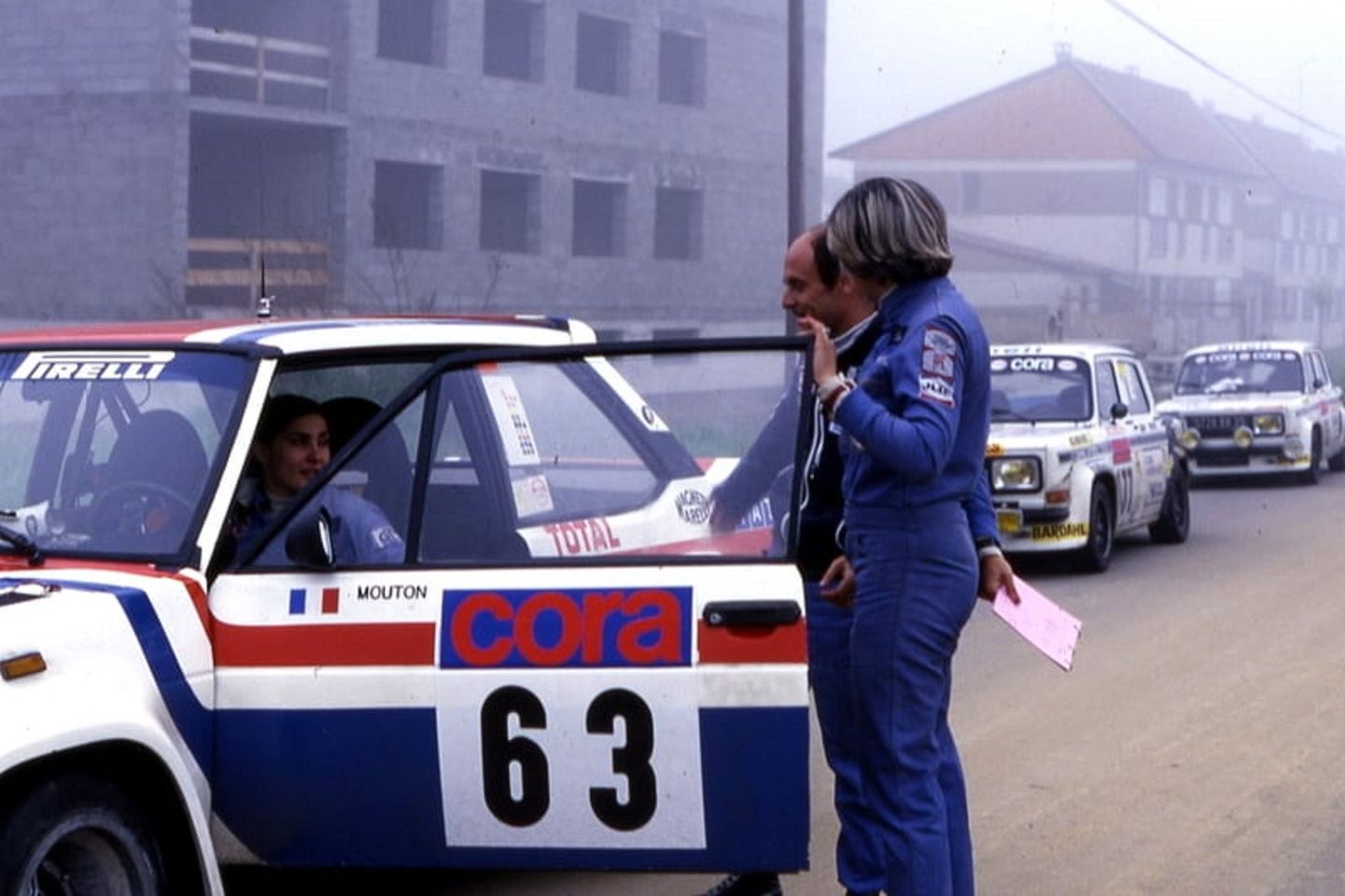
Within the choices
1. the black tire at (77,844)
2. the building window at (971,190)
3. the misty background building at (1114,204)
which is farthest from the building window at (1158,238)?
the black tire at (77,844)

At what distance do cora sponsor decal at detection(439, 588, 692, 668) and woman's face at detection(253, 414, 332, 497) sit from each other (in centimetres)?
91

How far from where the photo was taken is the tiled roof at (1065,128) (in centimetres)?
6750

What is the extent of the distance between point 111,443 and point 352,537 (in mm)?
Answer: 760

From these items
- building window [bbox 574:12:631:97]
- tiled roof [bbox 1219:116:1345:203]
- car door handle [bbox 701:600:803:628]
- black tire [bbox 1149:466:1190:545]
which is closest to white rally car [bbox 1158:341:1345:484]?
black tire [bbox 1149:466:1190:545]

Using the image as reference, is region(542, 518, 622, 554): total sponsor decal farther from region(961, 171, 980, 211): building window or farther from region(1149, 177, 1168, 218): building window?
region(961, 171, 980, 211): building window

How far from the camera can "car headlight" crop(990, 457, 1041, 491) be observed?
13719mm

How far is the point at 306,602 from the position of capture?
15.2 ft

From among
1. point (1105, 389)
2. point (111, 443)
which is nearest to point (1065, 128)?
point (1105, 389)

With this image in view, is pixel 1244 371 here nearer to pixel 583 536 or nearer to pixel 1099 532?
pixel 1099 532

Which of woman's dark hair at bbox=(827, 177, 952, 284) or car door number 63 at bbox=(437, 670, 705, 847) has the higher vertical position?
woman's dark hair at bbox=(827, 177, 952, 284)

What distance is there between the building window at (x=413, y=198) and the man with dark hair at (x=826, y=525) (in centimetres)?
2806

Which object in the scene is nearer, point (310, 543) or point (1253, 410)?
point (310, 543)

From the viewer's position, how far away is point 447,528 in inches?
188

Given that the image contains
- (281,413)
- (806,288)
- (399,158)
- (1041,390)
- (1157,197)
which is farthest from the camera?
(1157,197)
